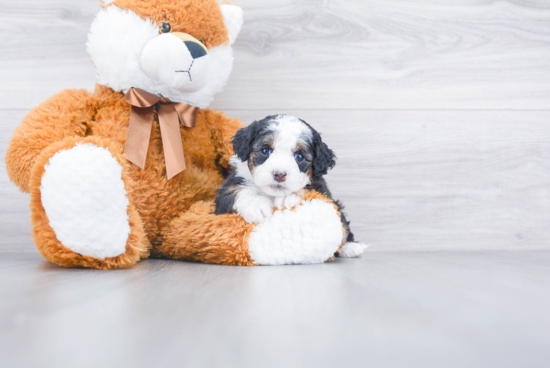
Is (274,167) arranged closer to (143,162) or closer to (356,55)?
(143,162)

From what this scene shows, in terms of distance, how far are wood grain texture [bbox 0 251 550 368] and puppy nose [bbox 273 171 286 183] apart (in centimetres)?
24

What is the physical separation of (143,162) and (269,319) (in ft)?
2.38

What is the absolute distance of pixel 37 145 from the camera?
109cm

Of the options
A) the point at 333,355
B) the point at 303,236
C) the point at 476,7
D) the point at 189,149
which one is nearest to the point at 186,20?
the point at 189,149

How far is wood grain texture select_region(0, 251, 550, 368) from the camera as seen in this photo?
1.63 ft

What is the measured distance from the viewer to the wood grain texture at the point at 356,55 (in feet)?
5.13

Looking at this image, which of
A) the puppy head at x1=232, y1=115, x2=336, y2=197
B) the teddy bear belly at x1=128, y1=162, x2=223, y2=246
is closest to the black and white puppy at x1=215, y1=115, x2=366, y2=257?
the puppy head at x1=232, y1=115, x2=336, y2=197

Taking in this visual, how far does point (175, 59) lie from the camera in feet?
3.69

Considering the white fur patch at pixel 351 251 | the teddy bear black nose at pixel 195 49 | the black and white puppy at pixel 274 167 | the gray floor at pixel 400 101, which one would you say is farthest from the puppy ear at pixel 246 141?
the white fur patch at pixel 351 251

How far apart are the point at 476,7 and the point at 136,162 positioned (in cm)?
149

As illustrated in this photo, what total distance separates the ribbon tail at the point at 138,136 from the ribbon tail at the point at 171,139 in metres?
0.04

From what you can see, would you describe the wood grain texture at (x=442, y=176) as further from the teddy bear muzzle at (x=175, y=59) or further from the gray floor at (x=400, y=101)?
the teddy bear muzzle at (x=175, y=59)

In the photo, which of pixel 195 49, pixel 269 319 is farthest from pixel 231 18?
pixel 269 319

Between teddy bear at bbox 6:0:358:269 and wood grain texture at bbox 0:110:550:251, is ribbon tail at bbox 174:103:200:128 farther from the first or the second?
wood grain texture at bbox 0:110:550:251
